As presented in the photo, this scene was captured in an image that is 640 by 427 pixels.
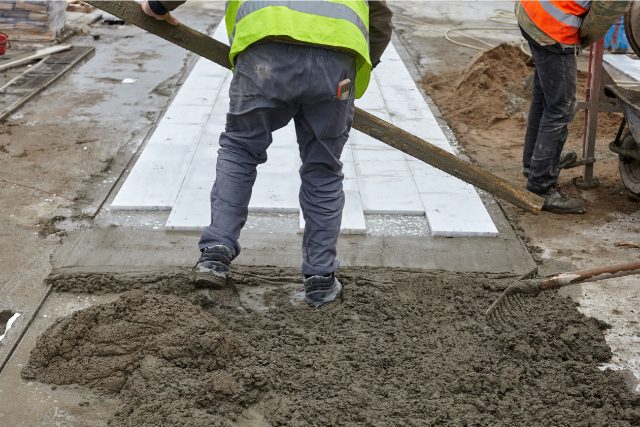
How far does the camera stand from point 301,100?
3545 mm

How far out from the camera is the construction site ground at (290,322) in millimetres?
3115

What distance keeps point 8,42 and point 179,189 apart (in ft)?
16.6

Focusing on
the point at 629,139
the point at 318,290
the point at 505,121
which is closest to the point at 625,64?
the point at 505,121

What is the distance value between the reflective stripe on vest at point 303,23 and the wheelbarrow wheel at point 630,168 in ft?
8.41

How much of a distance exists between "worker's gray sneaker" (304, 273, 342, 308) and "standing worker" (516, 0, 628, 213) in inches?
78.1

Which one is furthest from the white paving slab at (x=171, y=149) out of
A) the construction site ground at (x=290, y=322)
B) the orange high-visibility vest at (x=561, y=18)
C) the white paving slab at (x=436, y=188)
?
the orange high-visibility vest at (x=561, y=18)

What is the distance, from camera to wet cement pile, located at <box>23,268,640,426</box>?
3074mm

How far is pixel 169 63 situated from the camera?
8617mm

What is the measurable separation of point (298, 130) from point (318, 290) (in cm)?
76

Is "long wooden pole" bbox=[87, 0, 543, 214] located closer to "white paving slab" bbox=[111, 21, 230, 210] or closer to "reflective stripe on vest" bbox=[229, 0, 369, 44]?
"reflective stripe on vest" bbox=[229, 0, 369, 44]

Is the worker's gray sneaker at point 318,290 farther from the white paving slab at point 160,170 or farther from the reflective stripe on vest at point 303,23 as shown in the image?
the white paving slab at point 160,170

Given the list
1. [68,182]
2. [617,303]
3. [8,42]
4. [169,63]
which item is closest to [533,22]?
[617,303]

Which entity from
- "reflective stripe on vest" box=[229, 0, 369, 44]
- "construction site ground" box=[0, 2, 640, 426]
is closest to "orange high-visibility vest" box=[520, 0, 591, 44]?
"construction site ground" box=[0, 2, 640, 426]

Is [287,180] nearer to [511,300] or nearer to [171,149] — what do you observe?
[171,149]
